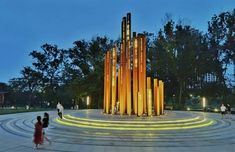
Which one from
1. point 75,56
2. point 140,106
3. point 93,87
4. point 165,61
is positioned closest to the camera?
point 140,106

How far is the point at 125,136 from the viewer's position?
1825cm

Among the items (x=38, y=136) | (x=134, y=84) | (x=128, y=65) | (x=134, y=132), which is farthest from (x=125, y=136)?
(x=128, y=65)

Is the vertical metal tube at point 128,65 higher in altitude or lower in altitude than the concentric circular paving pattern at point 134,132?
higher

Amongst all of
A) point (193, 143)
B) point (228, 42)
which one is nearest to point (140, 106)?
point (193, 143)

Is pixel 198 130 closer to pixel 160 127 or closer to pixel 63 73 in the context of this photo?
pixel 160 127

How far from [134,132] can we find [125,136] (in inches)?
45.6

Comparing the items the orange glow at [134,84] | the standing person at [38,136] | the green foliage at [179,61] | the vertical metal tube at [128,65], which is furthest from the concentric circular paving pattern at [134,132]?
the green foliage at [179,61]

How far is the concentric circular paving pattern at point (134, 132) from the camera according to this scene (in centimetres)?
1686

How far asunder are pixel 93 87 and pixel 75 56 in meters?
12.9

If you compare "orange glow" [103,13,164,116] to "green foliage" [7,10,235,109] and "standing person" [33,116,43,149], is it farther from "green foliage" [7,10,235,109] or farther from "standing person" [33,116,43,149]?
"green foliage" [7,10,235,109]

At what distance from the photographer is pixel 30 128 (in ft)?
72.9

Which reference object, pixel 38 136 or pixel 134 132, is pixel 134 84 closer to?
pixel 134 132

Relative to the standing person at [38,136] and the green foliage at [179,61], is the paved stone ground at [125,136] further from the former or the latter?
the green foliage at [179,61]

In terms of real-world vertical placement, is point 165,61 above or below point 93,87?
above
